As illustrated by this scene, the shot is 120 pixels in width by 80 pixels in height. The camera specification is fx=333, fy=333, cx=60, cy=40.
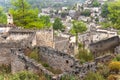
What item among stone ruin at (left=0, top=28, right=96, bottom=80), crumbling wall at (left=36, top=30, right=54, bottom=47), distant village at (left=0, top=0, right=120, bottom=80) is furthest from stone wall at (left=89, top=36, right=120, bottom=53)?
crumbling wall at (left=36, top=30, right=54, bottom=47)

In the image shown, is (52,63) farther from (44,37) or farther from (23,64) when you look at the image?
(44,37)

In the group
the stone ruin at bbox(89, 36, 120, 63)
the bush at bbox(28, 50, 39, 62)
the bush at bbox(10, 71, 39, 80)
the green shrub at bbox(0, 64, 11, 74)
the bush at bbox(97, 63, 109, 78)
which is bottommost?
the green shrub at bbox(0, 64, 11, 74)

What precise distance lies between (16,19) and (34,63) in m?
17.3

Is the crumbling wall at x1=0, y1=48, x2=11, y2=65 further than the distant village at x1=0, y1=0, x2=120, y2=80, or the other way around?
the crumbling wall at x1=0, y1=48, x2=11, y2=65

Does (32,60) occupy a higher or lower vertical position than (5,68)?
higher

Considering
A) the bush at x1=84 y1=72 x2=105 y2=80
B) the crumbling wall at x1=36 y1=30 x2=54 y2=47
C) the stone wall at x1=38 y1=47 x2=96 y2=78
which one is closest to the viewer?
the bush at x1=84 y1=72 x2=105 y2=80

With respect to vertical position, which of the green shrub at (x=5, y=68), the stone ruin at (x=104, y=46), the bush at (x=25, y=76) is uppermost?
the bush at (x=25, y=76)

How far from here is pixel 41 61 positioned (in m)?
19.5

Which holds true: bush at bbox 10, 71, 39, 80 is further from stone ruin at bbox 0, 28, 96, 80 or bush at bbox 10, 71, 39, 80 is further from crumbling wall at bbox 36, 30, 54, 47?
crumbling wall at bbox 36, 30, 54, 47

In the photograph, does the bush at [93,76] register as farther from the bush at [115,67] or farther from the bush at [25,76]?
the bush at [25,76]

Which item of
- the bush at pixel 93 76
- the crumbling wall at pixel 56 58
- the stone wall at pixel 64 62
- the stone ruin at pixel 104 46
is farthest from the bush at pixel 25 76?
the stone ruin at pixel 104 46

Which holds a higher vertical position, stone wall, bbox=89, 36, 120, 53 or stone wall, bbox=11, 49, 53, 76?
stone wall, bbox=11, 49, 53, 76

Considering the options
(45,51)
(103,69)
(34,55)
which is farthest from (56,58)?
(103,69)

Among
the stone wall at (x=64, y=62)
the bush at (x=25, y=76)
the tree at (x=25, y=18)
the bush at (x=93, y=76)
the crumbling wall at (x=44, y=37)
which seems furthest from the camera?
the tree at (x=25, y=18)
